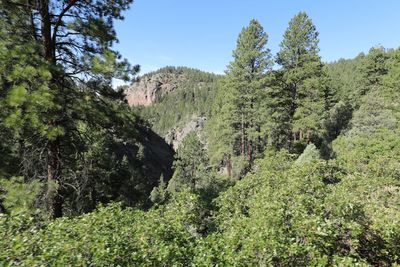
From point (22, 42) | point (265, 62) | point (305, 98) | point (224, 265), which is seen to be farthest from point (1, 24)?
point (305, 98)

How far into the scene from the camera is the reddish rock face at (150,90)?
173750 mm

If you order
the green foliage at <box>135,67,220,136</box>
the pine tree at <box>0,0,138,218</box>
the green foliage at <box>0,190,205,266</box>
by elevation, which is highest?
the green foliage at <box>135,67,220,136</box>

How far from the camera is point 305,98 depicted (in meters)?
26.2

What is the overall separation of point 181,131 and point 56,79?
117 meters

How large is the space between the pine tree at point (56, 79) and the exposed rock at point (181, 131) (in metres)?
105

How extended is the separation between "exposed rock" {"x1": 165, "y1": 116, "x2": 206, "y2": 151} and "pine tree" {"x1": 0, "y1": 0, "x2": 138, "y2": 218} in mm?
104905

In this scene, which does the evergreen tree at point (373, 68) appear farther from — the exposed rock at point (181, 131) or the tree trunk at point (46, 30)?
the exposed rock at point (181, 131)

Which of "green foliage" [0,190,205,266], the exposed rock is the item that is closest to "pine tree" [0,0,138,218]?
"green foliage" [0,190,205,266]

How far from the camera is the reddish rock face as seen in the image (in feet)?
570

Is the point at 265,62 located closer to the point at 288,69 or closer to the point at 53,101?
the point at 288,69

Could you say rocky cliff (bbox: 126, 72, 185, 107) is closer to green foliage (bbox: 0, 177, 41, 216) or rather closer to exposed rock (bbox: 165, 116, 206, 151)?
exposed rock (bbox: 165, 116, 206, 151)

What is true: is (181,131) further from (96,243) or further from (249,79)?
(96,243)

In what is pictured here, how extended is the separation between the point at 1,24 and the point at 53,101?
2247 millimetres

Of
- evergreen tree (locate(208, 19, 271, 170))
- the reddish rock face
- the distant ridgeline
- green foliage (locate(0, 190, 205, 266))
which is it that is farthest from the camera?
the reddish rock face
